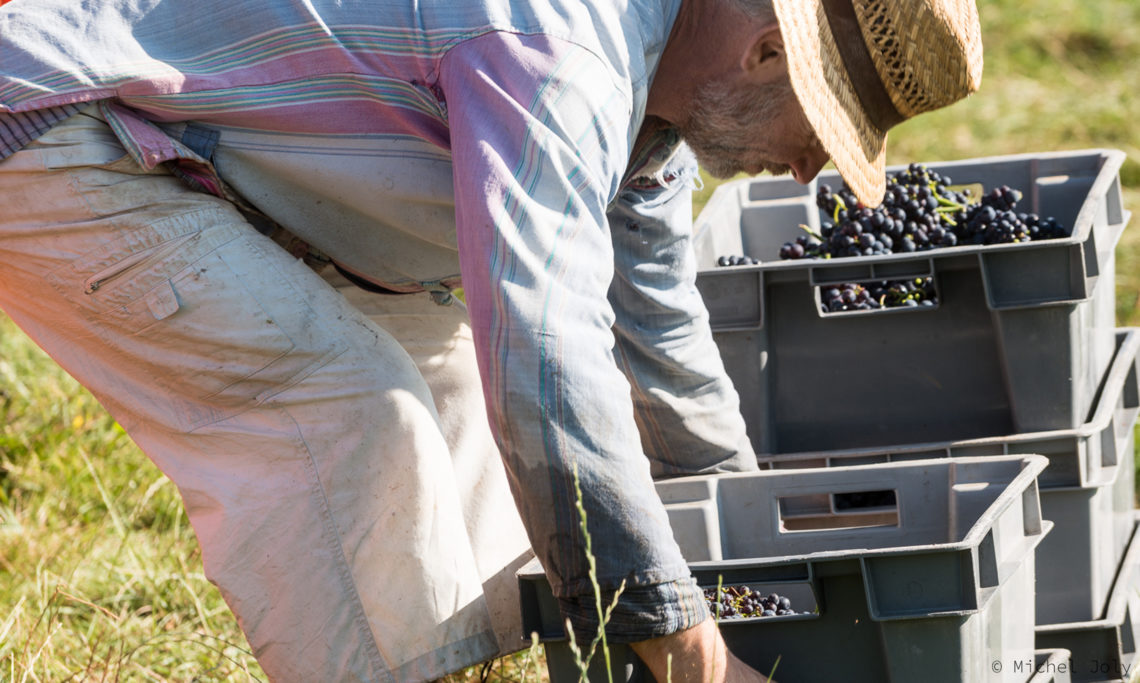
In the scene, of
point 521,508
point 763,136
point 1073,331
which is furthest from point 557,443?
point 1073,331

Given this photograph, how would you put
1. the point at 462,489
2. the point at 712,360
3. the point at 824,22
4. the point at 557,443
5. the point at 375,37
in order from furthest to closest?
the point at 712,360 → the point at 462,489 → the point at 824,22 → the point at 375,37 → the point at 557,443

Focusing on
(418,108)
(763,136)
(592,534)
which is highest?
(418,108)

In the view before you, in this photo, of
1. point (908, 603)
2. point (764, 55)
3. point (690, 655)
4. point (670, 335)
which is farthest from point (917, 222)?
point (690, 655)

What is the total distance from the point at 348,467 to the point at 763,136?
0.84m

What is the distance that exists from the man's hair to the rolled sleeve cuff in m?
0.83

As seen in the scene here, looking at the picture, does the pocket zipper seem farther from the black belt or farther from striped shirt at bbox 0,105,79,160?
the black belt

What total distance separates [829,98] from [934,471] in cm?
67

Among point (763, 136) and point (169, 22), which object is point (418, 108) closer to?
point (169, 22)

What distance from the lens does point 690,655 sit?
5.90 feet

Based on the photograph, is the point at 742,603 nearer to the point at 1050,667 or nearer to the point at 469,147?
the point at 1050,667

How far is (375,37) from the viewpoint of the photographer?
6.33 feet

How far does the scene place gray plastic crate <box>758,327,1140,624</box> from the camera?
8.27 ft

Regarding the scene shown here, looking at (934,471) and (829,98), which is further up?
(829,98)

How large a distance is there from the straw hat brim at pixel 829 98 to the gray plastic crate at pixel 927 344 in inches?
14.8
